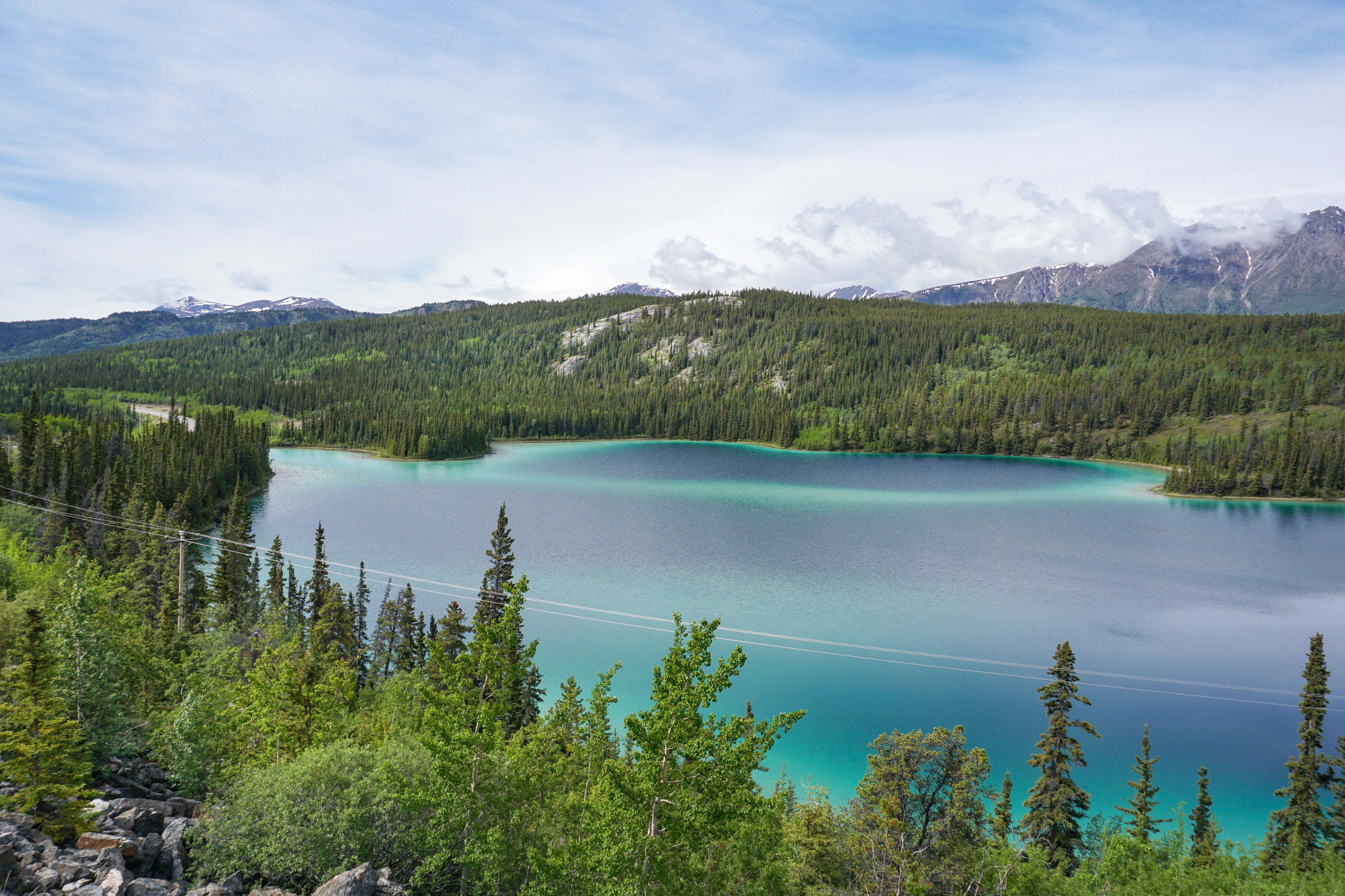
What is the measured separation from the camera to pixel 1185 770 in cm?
2931

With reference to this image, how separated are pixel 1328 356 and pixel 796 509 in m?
161

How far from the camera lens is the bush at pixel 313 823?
13.2 m

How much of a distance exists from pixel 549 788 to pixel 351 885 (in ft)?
18.5

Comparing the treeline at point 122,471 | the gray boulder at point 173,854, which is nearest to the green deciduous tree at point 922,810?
the gray boulder at point 173,854

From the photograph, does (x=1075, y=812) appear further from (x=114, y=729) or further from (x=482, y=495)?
(x=482, y=495)

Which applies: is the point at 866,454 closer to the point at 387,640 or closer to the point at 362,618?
the point at 387,640

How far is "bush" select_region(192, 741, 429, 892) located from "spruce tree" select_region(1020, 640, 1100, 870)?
18.1 m

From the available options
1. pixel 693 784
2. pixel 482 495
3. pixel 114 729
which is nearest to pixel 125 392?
pixel 482 495

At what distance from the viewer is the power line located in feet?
117

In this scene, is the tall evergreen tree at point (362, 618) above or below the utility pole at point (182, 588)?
below

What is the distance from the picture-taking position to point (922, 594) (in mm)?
49031

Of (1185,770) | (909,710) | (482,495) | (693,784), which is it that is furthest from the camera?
(482,495)

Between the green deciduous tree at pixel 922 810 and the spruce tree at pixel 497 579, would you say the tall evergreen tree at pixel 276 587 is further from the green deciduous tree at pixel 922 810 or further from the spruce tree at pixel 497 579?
the green deciduous tree at pixel 922 810

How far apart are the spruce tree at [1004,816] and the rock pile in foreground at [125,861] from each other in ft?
57.6
